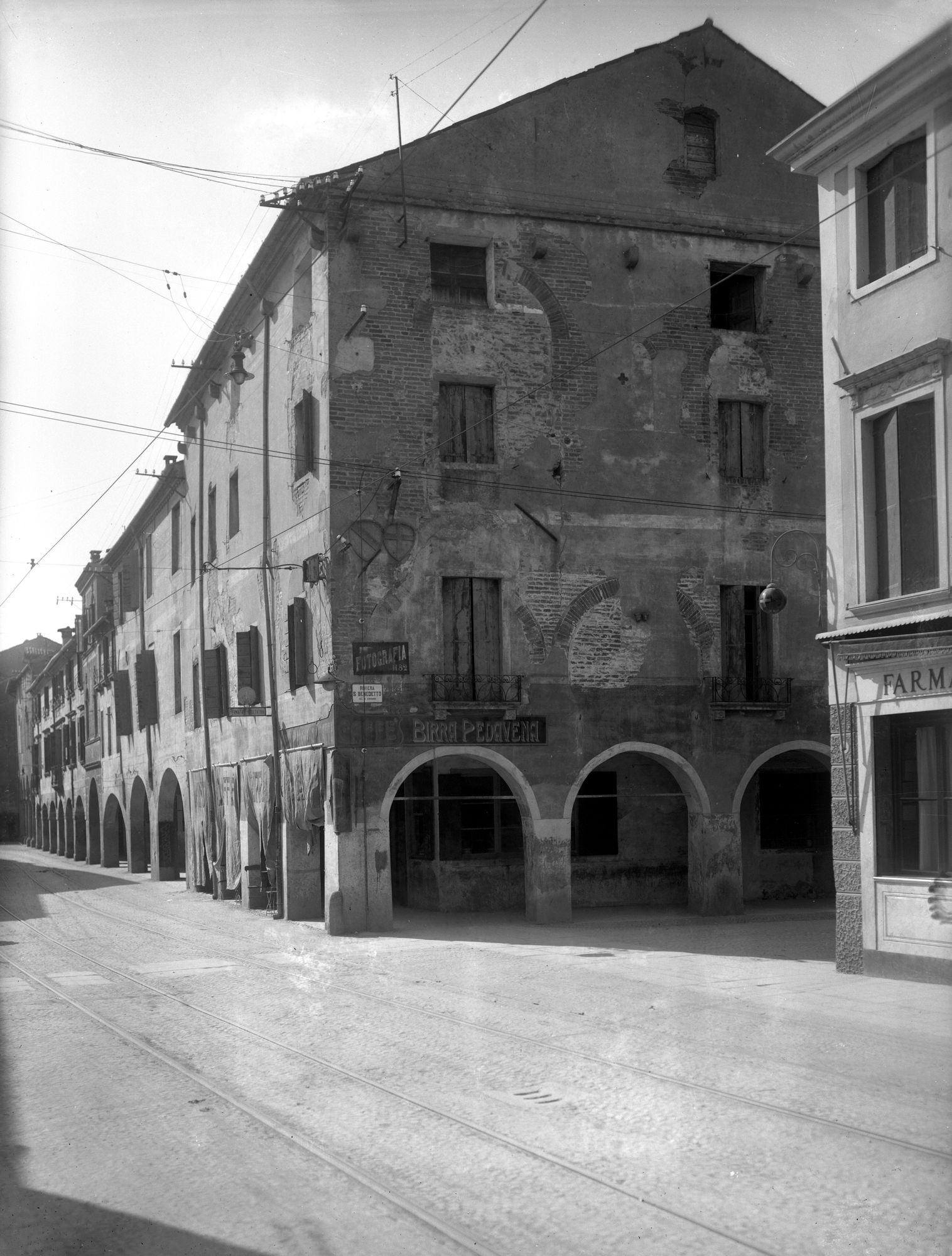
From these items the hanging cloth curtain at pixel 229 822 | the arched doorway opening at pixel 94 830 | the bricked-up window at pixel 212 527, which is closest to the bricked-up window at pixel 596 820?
the hanging cloth curtain at pixel 229 822

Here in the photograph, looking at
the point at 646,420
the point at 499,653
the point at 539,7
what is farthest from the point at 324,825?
the point at 539,7

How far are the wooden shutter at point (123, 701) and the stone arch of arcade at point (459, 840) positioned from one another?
63.6 feet

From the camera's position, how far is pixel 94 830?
180 ft

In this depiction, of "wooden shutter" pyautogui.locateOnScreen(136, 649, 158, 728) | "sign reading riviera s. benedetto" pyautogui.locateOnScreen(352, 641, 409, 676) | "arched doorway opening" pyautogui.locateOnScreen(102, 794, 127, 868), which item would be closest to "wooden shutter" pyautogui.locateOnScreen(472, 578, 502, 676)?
"sign reading riviera s. benedetto" pyautogui.locateOnScreen(352, 641, 409, 676)

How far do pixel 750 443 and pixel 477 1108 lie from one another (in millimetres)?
17603

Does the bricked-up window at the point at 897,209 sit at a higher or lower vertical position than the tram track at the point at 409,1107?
higher

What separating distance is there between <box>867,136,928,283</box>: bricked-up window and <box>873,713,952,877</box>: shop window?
4969 millimetres

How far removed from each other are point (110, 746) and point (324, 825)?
1117 inches

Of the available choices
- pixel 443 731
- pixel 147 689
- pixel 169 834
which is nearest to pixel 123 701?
pixel 147 689

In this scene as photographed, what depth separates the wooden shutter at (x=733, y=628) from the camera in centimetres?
2372

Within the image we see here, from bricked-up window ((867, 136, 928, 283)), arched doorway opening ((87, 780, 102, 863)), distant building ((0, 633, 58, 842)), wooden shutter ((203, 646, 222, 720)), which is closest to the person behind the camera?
bricked-up window ((867, 136, 928, 283))

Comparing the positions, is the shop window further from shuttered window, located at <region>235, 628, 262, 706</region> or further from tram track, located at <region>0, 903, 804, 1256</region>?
shuttered window, located at <region>235, 628, 262, 706</region>

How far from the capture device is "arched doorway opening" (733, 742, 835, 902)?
2525cm

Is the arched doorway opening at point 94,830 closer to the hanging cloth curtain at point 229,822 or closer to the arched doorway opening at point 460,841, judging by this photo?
the hanging cloth curtain at point 229,822
